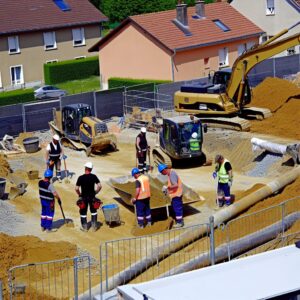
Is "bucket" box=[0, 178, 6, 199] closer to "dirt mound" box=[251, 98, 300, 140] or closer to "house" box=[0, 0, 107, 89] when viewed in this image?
"dirt mound" box=[251, 98, 300, 140]

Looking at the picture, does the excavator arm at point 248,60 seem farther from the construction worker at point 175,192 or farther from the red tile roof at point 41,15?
the red tile roof at point 41,15

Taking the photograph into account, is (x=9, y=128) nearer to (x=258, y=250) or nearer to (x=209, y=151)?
(x=209, y=151)

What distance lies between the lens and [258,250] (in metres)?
17.3

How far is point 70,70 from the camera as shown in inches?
2115

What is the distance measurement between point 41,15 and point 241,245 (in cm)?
4039

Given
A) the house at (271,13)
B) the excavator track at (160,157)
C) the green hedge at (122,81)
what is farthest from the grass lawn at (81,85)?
the excavator track at (160,157)

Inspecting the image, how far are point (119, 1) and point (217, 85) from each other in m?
44.2

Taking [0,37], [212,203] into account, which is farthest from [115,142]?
[0,37]

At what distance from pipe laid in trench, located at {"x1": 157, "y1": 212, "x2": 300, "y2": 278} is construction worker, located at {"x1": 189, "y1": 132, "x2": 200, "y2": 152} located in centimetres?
938

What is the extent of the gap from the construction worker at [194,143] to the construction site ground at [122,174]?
29.1 inches

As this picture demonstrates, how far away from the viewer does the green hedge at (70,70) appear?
173 ft

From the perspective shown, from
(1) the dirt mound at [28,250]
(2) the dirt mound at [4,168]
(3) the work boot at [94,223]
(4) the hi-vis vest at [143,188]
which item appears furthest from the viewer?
(2) the dirt mound at [4,168]

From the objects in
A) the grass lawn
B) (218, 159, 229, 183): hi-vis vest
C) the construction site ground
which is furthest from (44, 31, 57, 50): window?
(218, 159, 229, 183): hi-vis vest

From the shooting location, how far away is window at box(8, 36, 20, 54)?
173ft
